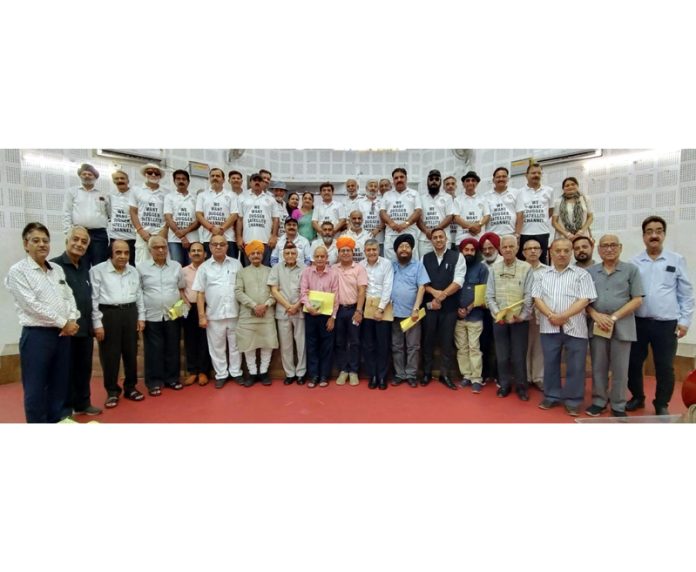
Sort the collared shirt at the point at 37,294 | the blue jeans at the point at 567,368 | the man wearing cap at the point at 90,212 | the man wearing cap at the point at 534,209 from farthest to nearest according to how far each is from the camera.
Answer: the man wearing cap at the point at 534,209
the man wearing cap at the point at 90,212
the blue jeans at the point at 567,368
the collared shirt at the point at 37,294

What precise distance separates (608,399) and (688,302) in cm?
110

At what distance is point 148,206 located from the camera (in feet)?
14.6

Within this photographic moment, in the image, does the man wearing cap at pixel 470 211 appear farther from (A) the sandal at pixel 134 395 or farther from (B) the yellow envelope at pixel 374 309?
(A) the sandal at pixel 134 395

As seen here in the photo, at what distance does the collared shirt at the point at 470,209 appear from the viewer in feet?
14.9

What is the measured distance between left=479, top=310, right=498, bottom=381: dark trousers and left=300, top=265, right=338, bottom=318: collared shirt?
5.54 ft

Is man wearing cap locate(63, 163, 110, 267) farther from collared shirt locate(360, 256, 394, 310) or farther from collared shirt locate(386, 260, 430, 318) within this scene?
collared shirt locate(386, 260, 430, 318)

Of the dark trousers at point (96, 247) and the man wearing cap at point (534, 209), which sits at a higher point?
the man wearing cap at point (534, 209)

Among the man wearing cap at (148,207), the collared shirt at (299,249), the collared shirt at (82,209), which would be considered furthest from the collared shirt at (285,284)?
the collared shirt at (82,209)

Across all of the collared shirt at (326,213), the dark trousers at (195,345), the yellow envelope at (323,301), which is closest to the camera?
the yellow envelope at (323,301)

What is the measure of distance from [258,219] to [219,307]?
1.41 metres

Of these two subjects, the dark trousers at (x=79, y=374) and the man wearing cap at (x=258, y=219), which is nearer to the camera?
the dark trousers at (x=79, y=374)

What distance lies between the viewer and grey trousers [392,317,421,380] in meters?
3.83

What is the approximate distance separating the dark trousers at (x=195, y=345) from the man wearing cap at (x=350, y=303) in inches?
61.5
